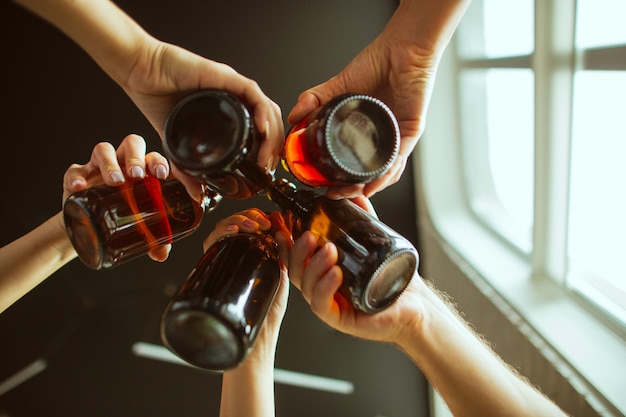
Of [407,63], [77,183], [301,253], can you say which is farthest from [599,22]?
[77,183]

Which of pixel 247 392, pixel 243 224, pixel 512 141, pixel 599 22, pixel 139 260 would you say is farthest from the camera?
pixel 139 260

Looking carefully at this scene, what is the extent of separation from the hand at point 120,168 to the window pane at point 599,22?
3.53ft

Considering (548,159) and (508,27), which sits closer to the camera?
(548,159)

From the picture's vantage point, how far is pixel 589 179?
133 centimetres

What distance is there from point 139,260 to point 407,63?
61.3 inches

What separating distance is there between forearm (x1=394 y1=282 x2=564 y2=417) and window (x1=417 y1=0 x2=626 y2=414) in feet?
1.34

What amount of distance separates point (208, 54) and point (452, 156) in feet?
3.58

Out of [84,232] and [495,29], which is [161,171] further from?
[495,29]

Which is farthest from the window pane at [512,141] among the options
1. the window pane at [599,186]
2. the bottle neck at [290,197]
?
the bottle neck at [290,197]

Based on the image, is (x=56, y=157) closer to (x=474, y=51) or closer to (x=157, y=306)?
(x=157, y=306)

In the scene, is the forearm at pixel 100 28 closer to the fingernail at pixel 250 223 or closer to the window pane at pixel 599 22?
the fingernail at pixel 250 223

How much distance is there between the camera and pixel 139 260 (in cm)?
196

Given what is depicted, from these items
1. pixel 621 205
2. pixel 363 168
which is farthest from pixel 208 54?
pixel 621 205

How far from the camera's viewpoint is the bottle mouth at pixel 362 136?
1.73ft
